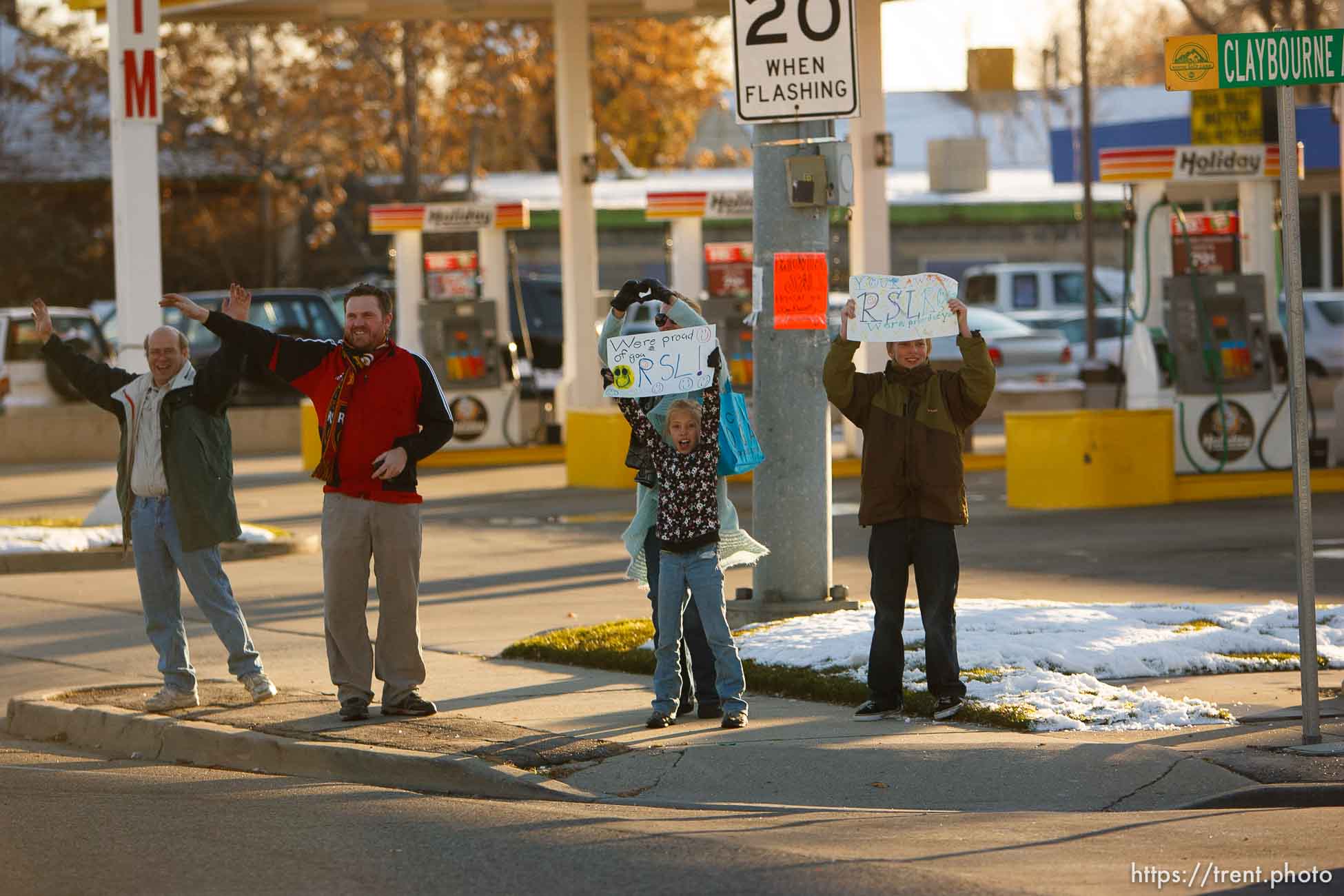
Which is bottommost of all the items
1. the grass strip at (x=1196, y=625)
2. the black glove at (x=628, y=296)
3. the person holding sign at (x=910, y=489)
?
the grass strip at (x=1196, y=625)

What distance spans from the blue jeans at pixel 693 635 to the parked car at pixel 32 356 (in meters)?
20.0

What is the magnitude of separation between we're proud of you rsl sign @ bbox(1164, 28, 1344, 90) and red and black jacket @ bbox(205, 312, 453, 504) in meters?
3.51

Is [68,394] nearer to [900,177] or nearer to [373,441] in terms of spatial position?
[373,441]

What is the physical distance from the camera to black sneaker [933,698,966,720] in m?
9.08

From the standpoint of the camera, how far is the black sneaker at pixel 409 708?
932 centimetres

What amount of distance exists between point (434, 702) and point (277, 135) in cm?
3154

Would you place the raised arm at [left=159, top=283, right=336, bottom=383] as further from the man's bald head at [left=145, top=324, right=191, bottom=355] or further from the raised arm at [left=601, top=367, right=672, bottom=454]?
the raised arm at [left=601, top=367, right=672, bottom=454]

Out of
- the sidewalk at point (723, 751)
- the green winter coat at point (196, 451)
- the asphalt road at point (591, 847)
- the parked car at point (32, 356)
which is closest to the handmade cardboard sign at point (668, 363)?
the sidewalk at point (723, 751)

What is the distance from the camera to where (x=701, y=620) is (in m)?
9.11

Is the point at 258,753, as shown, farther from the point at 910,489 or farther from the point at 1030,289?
the point at 1030,289

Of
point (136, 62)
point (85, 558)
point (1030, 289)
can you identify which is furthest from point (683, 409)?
point (1030, 289)

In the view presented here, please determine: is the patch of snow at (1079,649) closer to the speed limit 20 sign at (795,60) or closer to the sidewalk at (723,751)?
the sidewalk at (723,751)

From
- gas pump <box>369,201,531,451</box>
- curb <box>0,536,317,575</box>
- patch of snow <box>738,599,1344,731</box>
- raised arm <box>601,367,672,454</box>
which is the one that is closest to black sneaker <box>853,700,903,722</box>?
patch of snow <box>738,599,1344,731</box>

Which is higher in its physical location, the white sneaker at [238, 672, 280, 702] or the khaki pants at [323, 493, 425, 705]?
the khaki pants at [323, 493, 425, 705]
